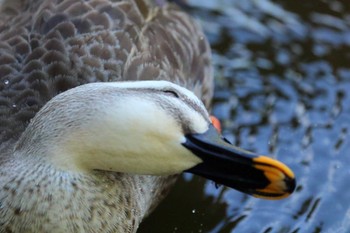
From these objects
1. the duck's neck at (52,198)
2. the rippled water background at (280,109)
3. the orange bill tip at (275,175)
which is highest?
the orange bill tip at (275,175)

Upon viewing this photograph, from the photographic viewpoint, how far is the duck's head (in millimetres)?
3252

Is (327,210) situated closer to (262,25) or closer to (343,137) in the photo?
(343,137)

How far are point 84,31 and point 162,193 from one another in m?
0.87

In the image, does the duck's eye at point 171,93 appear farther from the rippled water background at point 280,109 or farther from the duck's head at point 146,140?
the rippled water background at point 280,109

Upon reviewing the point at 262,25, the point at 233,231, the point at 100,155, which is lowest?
the point at 233,231

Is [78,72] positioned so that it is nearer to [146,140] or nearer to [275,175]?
[146,140]

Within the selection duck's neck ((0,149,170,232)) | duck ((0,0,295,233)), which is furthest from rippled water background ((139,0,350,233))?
duck's neck ((0,149,170,232))

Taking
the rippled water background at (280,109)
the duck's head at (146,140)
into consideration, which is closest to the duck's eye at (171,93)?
the duck's head at (146,140)

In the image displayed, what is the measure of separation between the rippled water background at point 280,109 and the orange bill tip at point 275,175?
1302 mm

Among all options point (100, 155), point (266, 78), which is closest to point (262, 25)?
point (266, 78)

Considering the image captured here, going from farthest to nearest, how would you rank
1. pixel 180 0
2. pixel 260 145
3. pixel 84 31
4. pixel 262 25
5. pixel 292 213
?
pixel 262 25 → pixel 180 0 → pixel 260 145 → pixel 292 213 → pixel 84 31

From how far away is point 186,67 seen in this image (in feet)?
15.8

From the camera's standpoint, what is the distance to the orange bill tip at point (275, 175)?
3246 millimetres

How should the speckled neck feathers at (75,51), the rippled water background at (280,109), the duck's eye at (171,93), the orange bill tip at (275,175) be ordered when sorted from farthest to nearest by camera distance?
the rippled water background at (280,109)
the speckled neck feathers at (75,51)
the duck's eye at (171,93)
the orange bill tip at (275,175)
